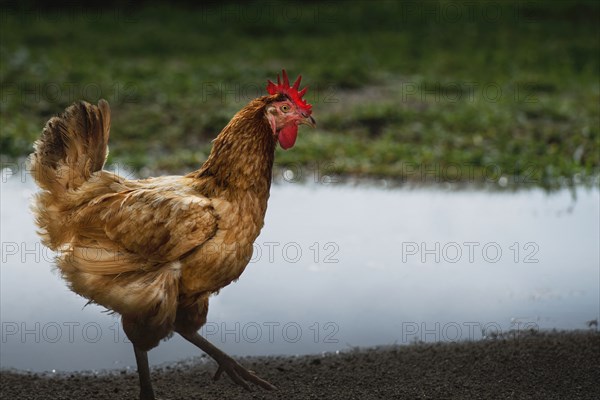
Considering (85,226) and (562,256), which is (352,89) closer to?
(562,256)

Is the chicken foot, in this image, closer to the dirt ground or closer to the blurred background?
the dirt ground

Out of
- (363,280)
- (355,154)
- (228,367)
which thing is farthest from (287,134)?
(355,154)

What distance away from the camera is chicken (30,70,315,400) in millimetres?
4844

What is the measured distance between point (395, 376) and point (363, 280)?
5.24 feet

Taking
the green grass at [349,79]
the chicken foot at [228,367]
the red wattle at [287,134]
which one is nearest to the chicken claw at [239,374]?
the chicken foot at [228,367]

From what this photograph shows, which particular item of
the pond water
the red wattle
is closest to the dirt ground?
the pond water

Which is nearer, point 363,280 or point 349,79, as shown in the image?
point 363,280

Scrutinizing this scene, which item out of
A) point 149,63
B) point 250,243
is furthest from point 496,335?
point 149,63

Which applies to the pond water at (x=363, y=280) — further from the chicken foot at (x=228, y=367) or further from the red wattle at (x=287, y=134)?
the red wattle at (x=287, y=134)

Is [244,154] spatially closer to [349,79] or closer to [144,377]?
[144,377]

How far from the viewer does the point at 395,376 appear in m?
5.51

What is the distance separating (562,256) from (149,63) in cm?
790

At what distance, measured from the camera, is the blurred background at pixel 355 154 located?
641cm

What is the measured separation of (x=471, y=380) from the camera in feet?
17.9
